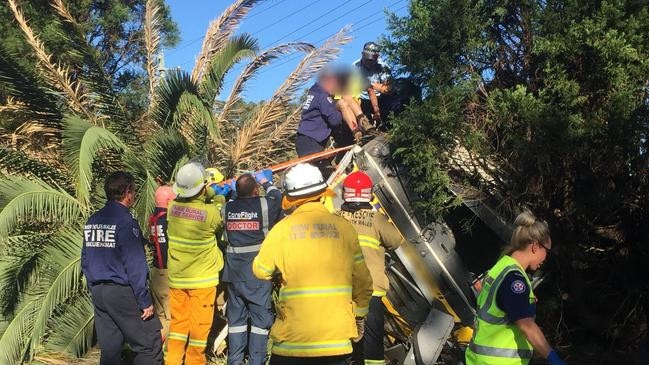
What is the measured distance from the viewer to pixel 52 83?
8.87 metres

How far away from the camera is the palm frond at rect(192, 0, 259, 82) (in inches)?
395

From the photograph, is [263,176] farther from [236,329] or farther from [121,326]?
[121,326]

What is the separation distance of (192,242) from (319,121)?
2404mm

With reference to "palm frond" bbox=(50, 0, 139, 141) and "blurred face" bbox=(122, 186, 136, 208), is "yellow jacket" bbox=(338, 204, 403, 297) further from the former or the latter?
"palm frond" bbox=(50, 0, 139, 141)

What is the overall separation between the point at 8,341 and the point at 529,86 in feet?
20.3

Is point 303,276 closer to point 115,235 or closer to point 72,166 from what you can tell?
point 115,235

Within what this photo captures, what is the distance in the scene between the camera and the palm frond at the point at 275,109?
9.25 meters

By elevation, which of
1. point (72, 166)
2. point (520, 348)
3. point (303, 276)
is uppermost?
point (72, 166)

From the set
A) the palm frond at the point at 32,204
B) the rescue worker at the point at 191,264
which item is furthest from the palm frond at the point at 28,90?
the rescue worker at the point at 191,264

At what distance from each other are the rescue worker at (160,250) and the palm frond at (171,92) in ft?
5.70

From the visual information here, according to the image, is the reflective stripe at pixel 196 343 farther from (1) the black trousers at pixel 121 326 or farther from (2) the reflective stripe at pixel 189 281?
(1) the black trousers at pixel 121 326

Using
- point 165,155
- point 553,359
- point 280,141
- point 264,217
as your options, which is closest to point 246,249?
point 264,217

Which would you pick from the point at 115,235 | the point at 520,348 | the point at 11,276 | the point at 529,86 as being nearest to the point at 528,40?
the point at 529,86

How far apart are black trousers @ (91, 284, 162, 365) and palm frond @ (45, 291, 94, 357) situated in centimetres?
238
